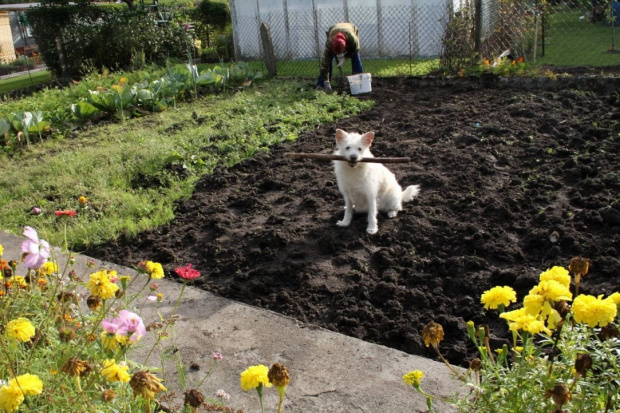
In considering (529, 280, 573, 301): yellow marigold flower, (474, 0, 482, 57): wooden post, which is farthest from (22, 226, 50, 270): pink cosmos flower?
(474, 0, 482, 57): wooden post

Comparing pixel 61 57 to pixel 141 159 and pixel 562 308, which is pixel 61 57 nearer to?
pixel 141 159

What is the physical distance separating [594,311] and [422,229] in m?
3.16

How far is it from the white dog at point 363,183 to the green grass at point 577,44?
368 inches

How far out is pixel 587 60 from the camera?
1317cm

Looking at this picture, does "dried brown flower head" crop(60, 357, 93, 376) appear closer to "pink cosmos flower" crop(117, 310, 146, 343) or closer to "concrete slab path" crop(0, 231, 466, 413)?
"pink cosmos flower" crop(117, 310, 146, 343)

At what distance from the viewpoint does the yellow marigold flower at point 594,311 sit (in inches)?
65.9

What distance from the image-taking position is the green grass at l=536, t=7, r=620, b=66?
43.2 feet

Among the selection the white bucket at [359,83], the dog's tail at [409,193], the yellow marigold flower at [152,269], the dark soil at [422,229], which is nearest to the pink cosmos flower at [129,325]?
the yellow marigold flower at [152,269]

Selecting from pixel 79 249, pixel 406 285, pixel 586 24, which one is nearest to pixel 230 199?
pixel 79 249

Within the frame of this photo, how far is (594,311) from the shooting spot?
1.69m

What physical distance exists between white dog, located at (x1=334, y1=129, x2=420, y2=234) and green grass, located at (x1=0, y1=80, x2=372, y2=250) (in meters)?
1.81

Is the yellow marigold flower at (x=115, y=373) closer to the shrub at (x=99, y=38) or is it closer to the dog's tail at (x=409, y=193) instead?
the dog's tail at (x=409, y=193)

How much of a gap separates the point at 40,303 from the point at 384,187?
10.0ft

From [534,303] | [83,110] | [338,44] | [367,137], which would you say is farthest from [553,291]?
[83,110]
